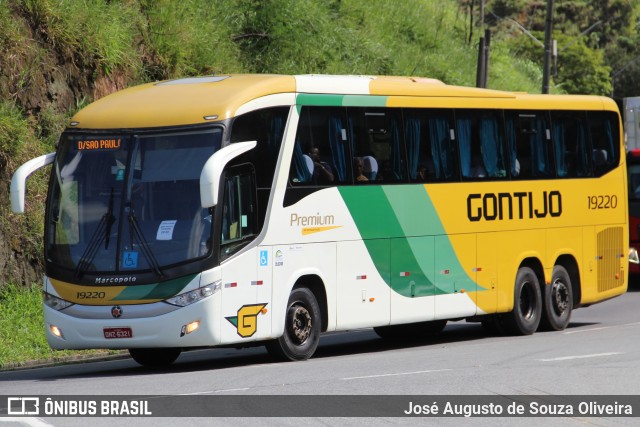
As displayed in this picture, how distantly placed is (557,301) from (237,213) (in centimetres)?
782

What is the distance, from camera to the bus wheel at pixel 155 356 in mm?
16875

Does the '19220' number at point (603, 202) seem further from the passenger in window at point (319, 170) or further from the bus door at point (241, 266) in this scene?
the bus door at point (241, 266)

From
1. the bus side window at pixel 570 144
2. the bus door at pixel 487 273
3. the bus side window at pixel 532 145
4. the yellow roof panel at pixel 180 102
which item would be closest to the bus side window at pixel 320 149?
the yellow roof panel at pixel 180 102

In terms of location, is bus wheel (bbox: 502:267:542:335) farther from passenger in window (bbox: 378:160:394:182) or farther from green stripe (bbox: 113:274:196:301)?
green stripe (bbox: 113:274:196:301)

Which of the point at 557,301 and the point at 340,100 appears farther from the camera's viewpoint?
the point at 557,301

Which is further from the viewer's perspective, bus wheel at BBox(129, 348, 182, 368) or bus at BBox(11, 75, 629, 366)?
bus wheel at BBox(129, 348, 182, 368)

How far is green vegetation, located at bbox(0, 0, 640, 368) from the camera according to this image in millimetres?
21453

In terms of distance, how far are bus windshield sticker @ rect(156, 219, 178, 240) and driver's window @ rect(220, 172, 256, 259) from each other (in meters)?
0.55

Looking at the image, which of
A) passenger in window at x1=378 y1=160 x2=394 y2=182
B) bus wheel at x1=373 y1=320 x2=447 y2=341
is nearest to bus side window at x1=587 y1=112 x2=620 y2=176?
bus wheel at x1=373 y1=320 x2=447 y2=341

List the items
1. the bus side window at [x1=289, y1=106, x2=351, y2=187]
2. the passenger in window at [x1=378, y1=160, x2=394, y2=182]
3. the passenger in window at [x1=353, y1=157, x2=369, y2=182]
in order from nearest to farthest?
1. the bus side window at [x1=289, y1=106, x2=351, y2=187]
2. the passenger in window at [x1=353, y1=157, x2=369, y2=182]
3. the passenger in window at [x1=378, y1=160, x2=394, y2=182]

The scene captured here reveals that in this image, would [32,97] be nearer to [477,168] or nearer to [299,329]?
[477,168]

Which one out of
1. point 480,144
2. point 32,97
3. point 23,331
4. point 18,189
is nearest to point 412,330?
point 480,144

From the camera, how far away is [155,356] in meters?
17.0

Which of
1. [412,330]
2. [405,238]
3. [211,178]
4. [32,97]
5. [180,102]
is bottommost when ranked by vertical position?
[412,330]
